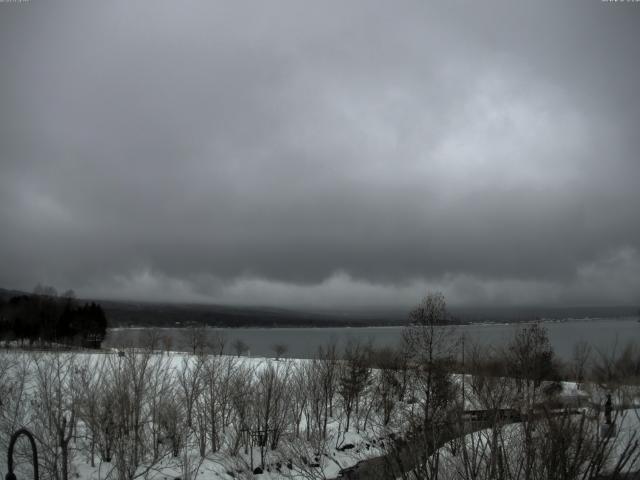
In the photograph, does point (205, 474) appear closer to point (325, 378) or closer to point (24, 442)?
point (24, 442)

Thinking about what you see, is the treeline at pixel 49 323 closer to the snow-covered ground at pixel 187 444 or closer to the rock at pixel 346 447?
the snow-covered ground at pixel 187 444

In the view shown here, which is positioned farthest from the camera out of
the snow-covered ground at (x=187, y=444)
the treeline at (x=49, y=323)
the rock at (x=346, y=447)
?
the treeline at (x=49, y=323)

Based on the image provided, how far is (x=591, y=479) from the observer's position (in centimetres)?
753

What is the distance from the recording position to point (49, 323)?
99625 mm

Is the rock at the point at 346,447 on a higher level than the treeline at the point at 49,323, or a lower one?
lower

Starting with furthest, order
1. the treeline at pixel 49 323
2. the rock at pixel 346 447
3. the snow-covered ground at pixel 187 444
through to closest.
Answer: the treeline at pixel 49 323 < the rock at pixel 346 447 < the snow-covered ground at pixel 187 444

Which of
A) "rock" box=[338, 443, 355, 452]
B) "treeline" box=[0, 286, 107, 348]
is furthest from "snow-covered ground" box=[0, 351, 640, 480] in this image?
"treeline" box=[0, 286, 107, 348]

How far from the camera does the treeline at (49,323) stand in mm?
94875

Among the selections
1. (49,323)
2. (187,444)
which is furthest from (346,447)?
(49,323)

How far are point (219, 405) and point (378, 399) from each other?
2007 cm

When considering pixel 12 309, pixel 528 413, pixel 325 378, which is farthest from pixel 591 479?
pixel 12 309

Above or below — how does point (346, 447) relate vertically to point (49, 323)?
below

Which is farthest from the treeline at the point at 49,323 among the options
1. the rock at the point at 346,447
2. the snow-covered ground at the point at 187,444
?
the rock at the point at 346,447

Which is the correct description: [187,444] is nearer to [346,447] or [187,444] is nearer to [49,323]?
[346,447]
